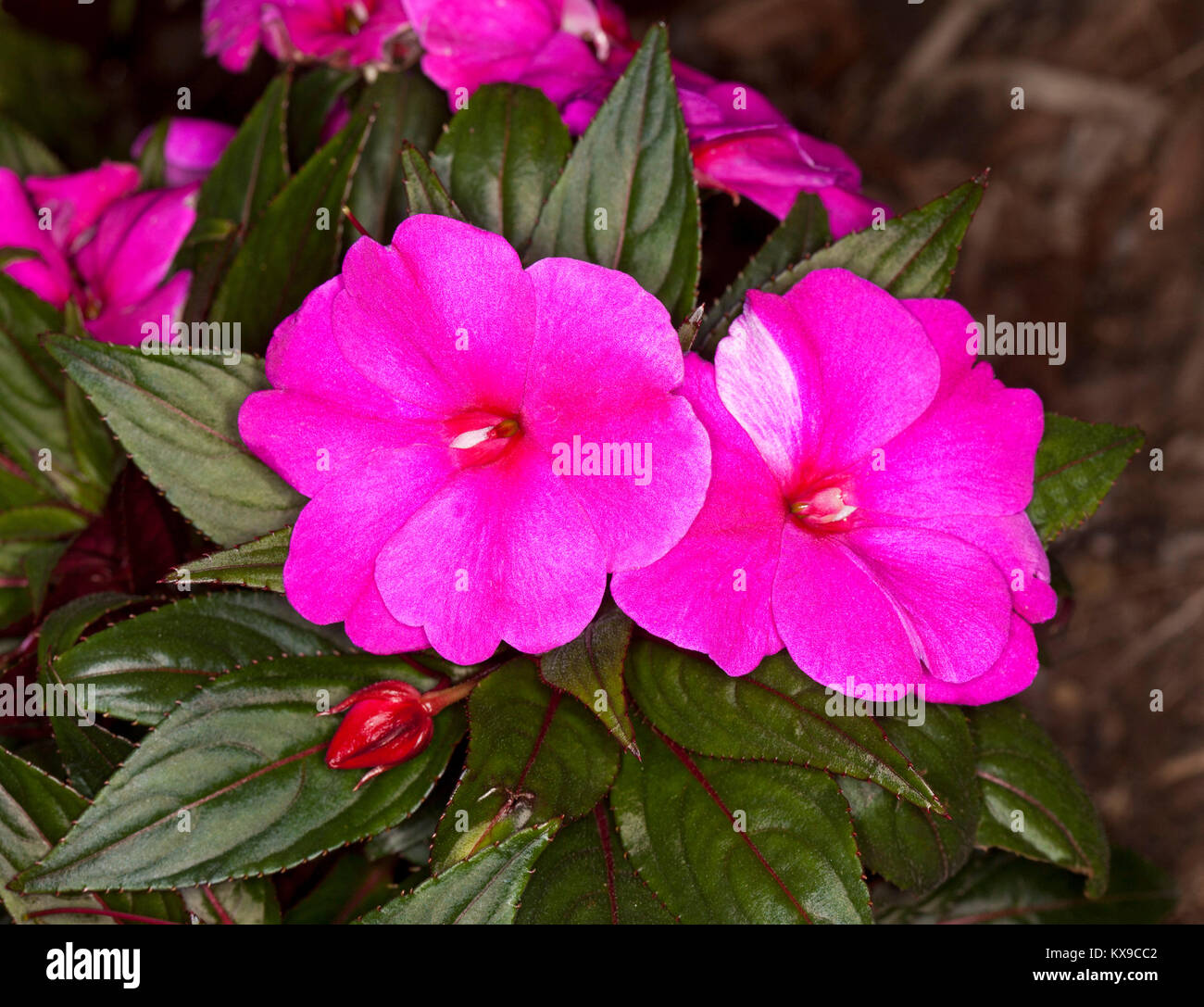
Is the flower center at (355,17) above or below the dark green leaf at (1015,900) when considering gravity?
above

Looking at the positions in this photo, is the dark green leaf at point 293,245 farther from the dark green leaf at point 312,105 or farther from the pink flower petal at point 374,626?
the pink flower petal at point 374,626

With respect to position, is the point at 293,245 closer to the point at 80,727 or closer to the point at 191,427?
the point at 191,427

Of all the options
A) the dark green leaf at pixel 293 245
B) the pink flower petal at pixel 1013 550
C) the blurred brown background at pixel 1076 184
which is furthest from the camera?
the blurred brown background at pixel 1076 184

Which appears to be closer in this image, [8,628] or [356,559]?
[356,559]

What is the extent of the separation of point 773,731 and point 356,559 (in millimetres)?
337

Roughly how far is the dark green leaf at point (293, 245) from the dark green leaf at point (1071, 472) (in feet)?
2.30

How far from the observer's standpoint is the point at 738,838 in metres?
0.85

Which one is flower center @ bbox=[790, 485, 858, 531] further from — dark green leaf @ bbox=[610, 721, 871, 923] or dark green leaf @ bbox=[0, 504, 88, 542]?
dark green leaf @ bbox=[0, 504, 88, 542]

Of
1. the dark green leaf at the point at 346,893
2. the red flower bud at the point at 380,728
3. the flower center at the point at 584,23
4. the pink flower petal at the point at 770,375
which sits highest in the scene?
the flower center at the point at 584,23

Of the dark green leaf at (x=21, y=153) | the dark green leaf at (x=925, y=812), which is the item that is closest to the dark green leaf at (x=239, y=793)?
the dark green leaf at (x=925, y=812)

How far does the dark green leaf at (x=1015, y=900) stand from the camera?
1261 millimetres
